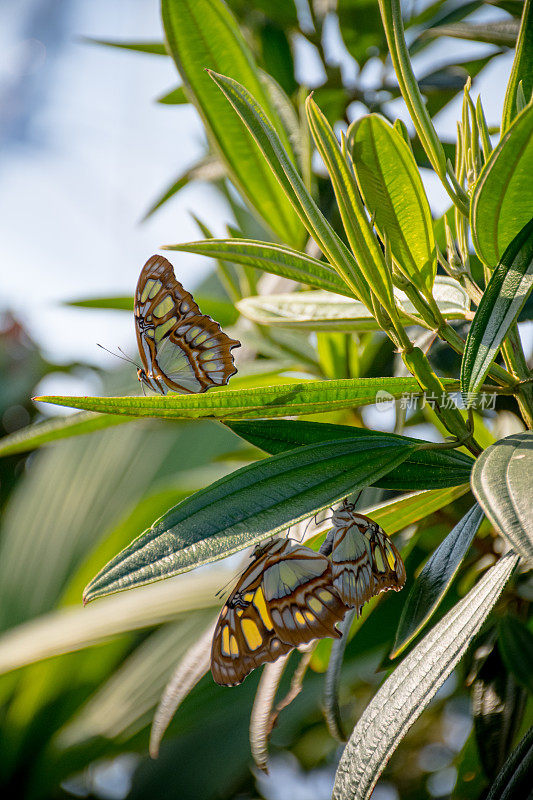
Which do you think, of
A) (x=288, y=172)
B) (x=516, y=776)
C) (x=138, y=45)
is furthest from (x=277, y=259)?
(x=138, y=45)

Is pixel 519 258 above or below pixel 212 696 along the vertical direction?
above

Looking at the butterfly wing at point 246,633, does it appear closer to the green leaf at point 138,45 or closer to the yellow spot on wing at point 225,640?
the yellow spot on wing at point 225,640

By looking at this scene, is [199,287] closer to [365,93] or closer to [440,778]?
[365,93]

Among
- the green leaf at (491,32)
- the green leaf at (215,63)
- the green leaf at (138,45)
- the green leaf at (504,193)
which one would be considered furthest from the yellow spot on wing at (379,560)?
the green leaf at (138,45)

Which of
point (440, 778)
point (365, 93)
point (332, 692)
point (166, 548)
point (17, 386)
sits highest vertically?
point (365, 93)

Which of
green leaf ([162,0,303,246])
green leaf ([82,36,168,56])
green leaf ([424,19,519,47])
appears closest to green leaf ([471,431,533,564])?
green leaf ([162,0,303,246])

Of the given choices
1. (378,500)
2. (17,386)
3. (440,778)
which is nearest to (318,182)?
(378,500)
